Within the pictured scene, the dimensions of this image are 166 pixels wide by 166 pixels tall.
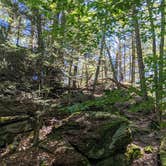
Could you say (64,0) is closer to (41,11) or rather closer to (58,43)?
(41,11)

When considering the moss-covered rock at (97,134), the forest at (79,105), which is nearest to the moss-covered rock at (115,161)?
the forest at (79,105)

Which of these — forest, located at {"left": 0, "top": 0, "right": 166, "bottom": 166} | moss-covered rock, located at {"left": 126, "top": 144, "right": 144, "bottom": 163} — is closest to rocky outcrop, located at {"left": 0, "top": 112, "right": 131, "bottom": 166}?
forest, located at {"left": 0, "top": 0, "right": 166, "bottom": 166}

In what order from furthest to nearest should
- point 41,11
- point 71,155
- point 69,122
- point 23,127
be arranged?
1. point 23,127
2. point 69,122
3. point 71,155
4. point 41,11

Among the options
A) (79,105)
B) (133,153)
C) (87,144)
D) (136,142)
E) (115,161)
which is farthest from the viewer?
(136,142)

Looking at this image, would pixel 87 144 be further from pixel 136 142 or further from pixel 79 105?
pixel 79 105

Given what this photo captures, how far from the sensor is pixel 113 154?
8.12 meters

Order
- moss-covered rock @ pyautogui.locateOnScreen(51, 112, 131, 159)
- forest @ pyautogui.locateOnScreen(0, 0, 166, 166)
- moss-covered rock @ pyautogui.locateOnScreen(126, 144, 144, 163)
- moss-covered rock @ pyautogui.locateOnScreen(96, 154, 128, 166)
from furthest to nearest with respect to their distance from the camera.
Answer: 1. moss-covered rock @ pyautogui.locateOnScreen(126, 144, 144, 163)
2. moss-covered rock @ pyautogui.locateOnScreen(51, 112, 131, 159)
3. moss-covered rock @ pyautogui.locateOnScreen(96, 154, 128, 166)
4. forest @ pyautogui.locateOnScreen(0, 0, 166, 166)

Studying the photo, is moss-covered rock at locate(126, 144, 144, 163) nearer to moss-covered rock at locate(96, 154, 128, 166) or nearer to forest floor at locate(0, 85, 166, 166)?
forest floor at locate(0, 85, 166, 166)

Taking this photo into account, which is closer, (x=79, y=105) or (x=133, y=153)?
(x=79, y=105)

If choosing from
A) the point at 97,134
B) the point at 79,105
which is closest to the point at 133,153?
the point at 97,134

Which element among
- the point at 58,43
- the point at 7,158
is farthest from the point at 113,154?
the point at 58,43

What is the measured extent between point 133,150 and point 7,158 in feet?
13.4

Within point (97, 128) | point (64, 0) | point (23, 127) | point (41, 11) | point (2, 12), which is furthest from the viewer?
point (2, 12)

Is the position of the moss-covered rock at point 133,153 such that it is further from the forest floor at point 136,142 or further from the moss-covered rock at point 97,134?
the moss-covered rock at point 97,134
